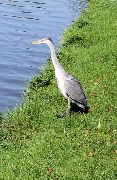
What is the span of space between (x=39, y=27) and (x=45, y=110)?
1691 cm

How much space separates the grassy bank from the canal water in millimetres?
1371

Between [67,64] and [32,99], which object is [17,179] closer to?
[32,99]

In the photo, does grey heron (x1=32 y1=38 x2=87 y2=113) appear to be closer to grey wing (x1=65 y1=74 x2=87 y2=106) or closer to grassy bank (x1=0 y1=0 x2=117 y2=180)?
grey wing (x1=65 y1=74 x2=87 y2=106)

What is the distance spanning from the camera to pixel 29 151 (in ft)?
41.7

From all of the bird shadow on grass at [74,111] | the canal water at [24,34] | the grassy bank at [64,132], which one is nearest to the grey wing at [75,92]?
the bird shadow on grass at [74,111]

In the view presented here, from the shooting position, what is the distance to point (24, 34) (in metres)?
29.6

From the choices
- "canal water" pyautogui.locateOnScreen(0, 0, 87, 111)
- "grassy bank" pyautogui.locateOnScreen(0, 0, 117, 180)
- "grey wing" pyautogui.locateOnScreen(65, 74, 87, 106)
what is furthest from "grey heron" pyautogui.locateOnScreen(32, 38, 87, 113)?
"canal water" pyautogui.locateOnScreen(0, 0, 87, 111)

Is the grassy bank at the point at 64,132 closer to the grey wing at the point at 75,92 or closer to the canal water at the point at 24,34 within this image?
the grey wing at the point at 75,92

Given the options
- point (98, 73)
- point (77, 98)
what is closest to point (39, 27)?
point (98, 73)

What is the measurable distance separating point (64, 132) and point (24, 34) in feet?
54.9

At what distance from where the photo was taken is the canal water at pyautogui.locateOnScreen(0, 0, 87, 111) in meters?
20.9

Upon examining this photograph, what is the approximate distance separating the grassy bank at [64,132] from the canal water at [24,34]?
1371 mm

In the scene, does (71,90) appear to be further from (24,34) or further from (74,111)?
(24,34)

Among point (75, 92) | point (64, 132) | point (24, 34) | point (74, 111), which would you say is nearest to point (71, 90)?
point (75, 92)
